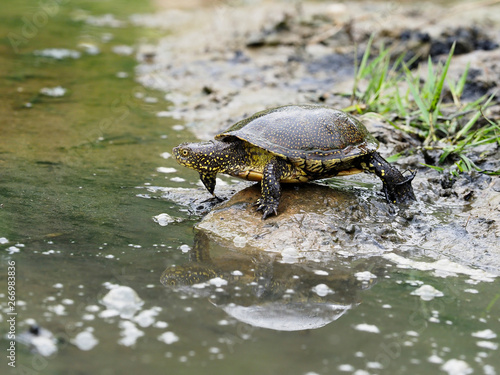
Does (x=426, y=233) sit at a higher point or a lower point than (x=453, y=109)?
lower

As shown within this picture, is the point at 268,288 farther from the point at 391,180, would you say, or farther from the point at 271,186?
the point at 391,180

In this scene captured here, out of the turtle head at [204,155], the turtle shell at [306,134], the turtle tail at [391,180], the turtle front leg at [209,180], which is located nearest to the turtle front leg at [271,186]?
the turtle shell at [306,134]

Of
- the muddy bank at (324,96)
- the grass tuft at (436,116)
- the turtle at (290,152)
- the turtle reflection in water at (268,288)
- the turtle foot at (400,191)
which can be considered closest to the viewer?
the turtle reflection in water at (268,288)

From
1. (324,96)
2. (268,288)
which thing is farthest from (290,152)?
(324,96)

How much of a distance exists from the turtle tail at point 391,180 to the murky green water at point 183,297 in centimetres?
97

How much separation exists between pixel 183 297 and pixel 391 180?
233 cm

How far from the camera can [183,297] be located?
3.71 m

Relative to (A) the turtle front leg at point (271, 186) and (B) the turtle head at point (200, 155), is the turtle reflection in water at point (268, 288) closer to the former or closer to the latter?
(A) the turtle front leg at point (271, 186)

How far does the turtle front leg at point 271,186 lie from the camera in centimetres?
473

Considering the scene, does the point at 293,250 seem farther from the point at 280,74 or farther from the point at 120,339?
the point at 280,74

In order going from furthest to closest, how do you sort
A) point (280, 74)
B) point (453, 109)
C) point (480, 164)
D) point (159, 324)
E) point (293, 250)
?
point (280, 74)
point (453, 109)
point (480, 164)
point (293, 250)
point (159, 324)

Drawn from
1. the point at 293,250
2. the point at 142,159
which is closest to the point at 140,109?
the point at 142,159

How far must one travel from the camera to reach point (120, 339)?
126 inches

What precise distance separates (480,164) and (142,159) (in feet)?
12.1
